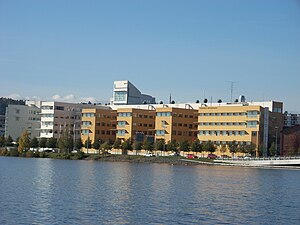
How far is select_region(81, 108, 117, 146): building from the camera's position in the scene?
81250 mm

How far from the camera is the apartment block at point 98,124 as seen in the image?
81250 mm

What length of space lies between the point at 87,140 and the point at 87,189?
1900 inches

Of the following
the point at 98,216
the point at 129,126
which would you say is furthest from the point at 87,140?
the point at 98,216

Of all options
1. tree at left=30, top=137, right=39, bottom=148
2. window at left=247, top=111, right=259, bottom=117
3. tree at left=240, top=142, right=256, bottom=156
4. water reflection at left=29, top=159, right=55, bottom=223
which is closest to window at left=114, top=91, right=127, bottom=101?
tree at left=30, top=137, right=39, bottom=148

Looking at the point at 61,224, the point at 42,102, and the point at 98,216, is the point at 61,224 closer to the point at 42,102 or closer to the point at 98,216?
the point at 98,216

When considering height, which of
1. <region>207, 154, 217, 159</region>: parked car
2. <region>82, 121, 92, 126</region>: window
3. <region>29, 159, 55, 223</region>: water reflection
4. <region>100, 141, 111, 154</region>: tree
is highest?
<region>82, 121, 92, 126</region>: window

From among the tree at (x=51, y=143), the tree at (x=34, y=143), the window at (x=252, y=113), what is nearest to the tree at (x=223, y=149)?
the window at (x=252, y=113)

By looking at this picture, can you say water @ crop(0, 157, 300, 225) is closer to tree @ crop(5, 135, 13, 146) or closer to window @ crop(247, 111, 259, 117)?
window @ crop(247, 111, 259, 117)

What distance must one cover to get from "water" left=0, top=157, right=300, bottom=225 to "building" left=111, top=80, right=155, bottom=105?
60.8 metres

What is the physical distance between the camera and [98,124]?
81.8 metres

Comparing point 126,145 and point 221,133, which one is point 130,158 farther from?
point 221,133

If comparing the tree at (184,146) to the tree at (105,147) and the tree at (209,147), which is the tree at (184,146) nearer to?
the tree at (209,147)

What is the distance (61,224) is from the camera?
19969 millimetres

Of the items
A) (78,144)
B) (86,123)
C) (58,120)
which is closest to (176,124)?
(78,144)
